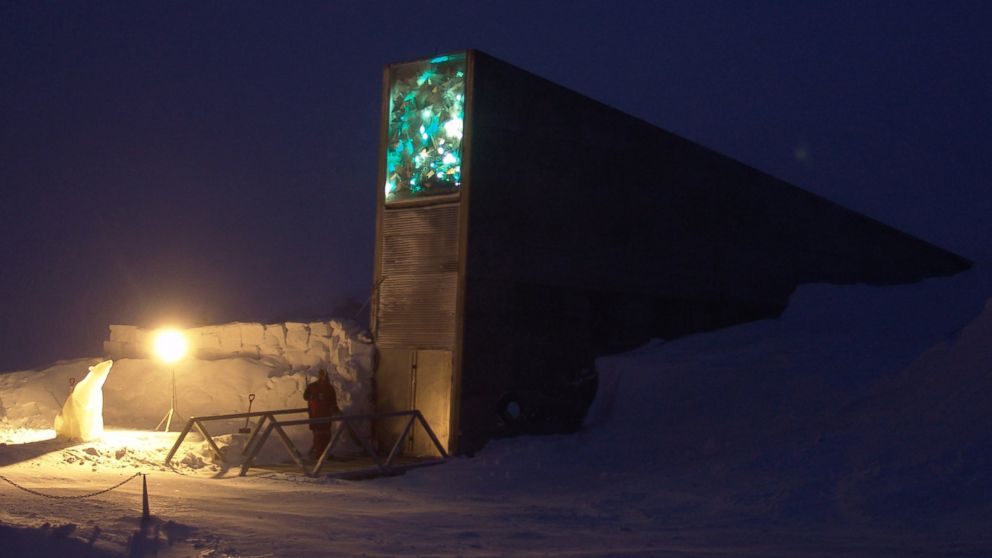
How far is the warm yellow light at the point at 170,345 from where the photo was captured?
18.9 metres

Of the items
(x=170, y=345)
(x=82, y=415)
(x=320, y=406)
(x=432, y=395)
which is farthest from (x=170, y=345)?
(x=432, y=395)

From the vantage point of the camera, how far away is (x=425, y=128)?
17.4m

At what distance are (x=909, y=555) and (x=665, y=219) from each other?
14.2 metres

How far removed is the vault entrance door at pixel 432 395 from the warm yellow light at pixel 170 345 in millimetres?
4930

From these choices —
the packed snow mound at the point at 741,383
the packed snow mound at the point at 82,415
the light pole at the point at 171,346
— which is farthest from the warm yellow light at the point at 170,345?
the packed snow mound at the point at 741,383

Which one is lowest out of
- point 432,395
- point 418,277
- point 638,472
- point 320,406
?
point 638,472

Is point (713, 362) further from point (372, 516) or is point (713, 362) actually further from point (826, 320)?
point (372, 516)

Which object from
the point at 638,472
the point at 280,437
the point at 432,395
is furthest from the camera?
the point at 432,395

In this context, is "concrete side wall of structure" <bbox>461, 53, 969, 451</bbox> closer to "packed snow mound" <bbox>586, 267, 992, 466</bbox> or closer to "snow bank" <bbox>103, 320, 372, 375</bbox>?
"packed snow mound" <bbox>586, 267, 992, 466</bbox>

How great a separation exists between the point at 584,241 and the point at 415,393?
4665mm

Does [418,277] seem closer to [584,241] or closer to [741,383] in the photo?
[584,241]

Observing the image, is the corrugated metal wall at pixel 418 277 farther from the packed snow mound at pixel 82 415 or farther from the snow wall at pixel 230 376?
the packed snow mound at pixel 82 415

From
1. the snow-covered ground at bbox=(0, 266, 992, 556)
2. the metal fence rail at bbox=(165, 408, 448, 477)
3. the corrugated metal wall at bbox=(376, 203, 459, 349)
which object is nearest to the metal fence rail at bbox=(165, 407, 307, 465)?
the metal fence rail at bbox=(165, 408, 448, 477)

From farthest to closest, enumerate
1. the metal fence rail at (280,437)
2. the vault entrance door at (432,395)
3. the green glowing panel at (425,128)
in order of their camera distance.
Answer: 1. the green glowing panel at (425,128)
2. the vault entrance door at (432,395)
3. the metal fence rail at (280,437)
